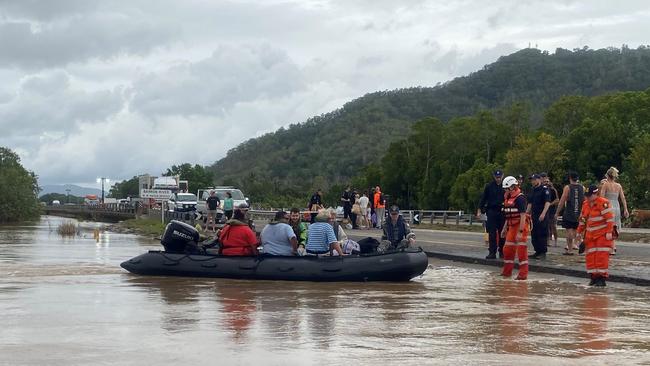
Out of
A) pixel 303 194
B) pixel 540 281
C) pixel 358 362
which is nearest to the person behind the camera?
pixel 358 362

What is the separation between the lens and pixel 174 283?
17.3 m

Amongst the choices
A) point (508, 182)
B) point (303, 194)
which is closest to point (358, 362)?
point (508, 182)

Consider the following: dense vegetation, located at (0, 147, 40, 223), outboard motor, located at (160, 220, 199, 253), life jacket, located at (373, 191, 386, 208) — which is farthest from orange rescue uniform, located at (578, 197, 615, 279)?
dense vegetation, located at (0, 147, 40, 223)

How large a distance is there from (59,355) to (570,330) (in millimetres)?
5670

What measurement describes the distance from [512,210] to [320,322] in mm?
6947

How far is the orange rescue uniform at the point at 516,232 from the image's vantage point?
1727cm

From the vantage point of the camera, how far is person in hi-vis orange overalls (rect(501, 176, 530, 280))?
56.7ft

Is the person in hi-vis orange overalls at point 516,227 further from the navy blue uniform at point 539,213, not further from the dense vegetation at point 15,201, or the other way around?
the dense vegetation at point 15,201

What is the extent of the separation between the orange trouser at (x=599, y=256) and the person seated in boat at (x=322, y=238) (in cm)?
→ 447

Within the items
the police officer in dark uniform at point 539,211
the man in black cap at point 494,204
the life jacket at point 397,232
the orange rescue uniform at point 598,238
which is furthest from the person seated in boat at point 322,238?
the police officer in dark uniform at point 539,211

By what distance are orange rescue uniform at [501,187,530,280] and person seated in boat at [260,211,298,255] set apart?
396 cm

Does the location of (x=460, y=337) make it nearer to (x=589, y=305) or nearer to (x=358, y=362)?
(x=358, y=362)

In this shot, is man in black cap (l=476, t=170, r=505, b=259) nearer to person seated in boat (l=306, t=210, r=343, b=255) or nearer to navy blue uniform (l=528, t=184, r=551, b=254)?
navy blue uniform (l=528, t=184, r=551, b=254)

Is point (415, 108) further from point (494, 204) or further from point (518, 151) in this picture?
point (494, 204)
